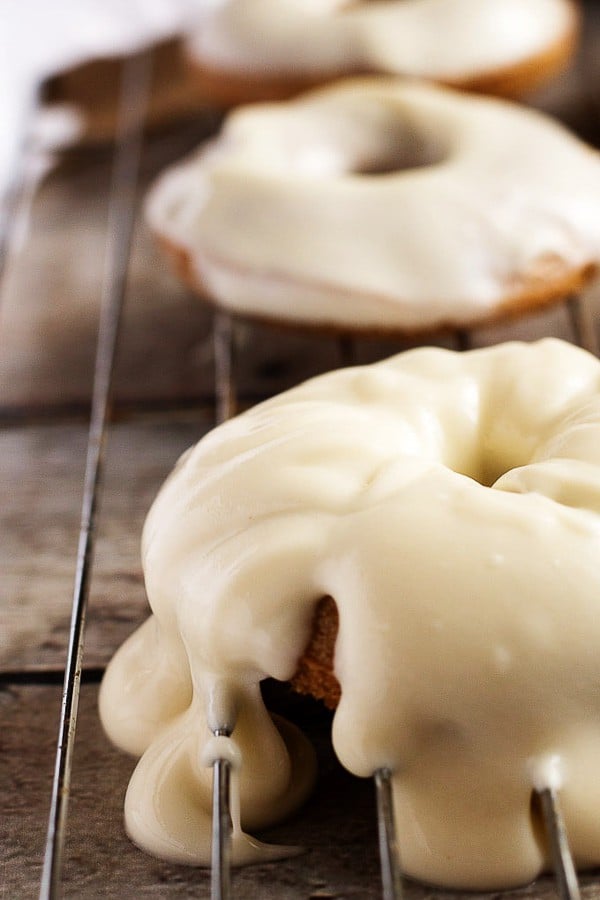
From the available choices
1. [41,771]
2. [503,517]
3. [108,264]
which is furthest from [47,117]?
[503,517]

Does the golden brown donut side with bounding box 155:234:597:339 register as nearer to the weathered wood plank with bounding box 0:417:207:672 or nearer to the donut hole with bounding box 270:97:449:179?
the weathered wood plank with bounding box 0:417:207:672

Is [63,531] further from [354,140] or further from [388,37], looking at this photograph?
[388,37]

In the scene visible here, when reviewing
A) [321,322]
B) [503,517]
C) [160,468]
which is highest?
[503,517]

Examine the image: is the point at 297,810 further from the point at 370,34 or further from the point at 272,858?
the point at 370,34

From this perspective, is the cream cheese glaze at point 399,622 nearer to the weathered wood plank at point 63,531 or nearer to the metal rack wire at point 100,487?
the metal rack wire at point 100,487

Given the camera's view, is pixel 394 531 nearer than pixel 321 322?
Yes

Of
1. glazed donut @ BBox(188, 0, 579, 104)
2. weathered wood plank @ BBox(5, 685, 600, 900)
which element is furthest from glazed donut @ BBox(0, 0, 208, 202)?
weathered wood plank @ BBox(5, 685, 600, 900)

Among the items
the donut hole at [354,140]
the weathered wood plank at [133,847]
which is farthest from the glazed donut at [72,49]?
the weathered wood plank at [133,847]
